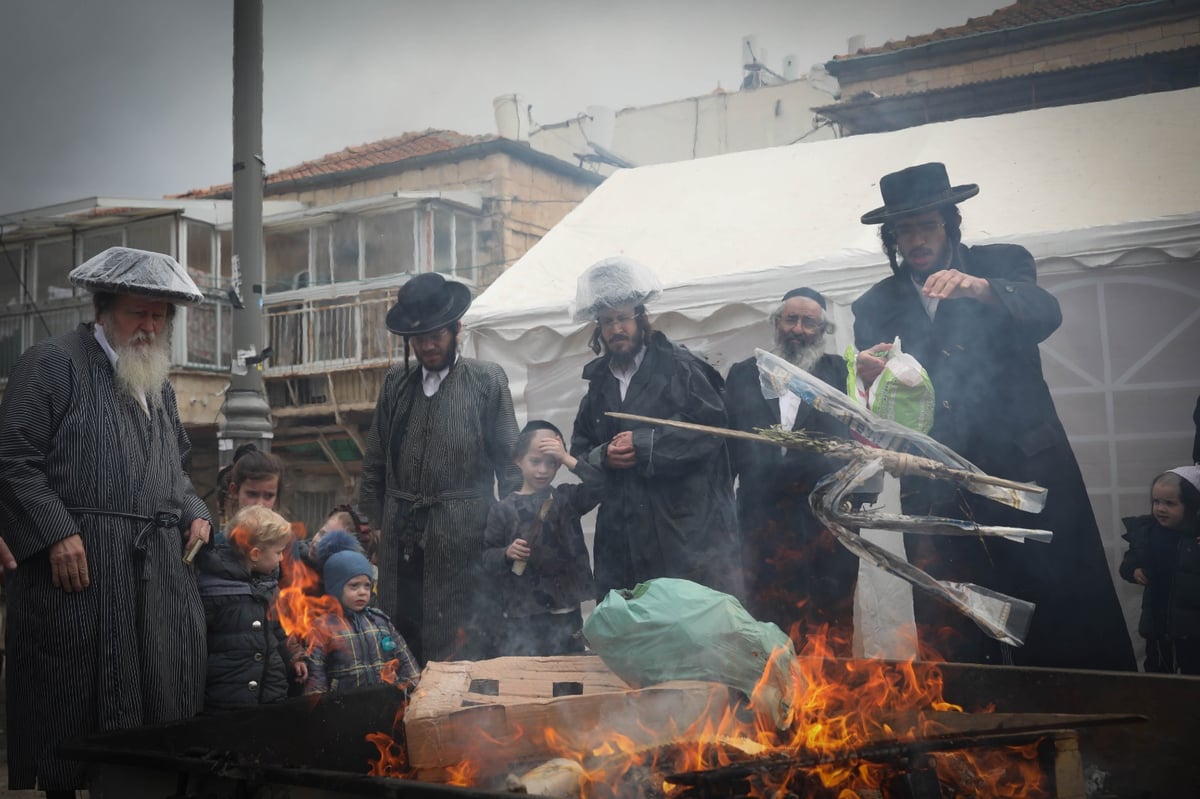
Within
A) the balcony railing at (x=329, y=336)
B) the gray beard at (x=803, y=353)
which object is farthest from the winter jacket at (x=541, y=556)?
the balcony railing at (x=329, y=336)

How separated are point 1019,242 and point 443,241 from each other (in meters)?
12.6

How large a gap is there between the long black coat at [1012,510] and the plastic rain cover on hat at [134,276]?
264cm

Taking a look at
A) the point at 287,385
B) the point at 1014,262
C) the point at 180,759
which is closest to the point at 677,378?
the point at 1014,262

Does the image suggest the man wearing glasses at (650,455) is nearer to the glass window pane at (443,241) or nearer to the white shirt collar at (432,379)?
the white shirt collar at (432,379)

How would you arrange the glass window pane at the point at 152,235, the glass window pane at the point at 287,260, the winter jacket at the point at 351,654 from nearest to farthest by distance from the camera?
the winter jacket at the point at 351,654, the glass window pane at the point at 152,235, the glass window pane at the point at 287,260

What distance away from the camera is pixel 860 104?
46.4ft

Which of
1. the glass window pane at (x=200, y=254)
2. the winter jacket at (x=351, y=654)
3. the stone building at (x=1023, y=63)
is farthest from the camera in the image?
the glass window pane at (x=200, y=254)

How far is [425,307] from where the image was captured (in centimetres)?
440

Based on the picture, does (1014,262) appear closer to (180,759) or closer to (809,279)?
(809,279)

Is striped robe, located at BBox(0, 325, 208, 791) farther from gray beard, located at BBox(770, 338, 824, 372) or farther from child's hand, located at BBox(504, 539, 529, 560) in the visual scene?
gray beard, located at BBox(770, 338, 824, 372)

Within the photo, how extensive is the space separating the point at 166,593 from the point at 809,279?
142 inches

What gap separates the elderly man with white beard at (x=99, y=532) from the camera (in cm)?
295

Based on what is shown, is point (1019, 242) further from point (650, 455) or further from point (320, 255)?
point (320, 255)

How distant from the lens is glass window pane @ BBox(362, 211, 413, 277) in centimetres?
1644
